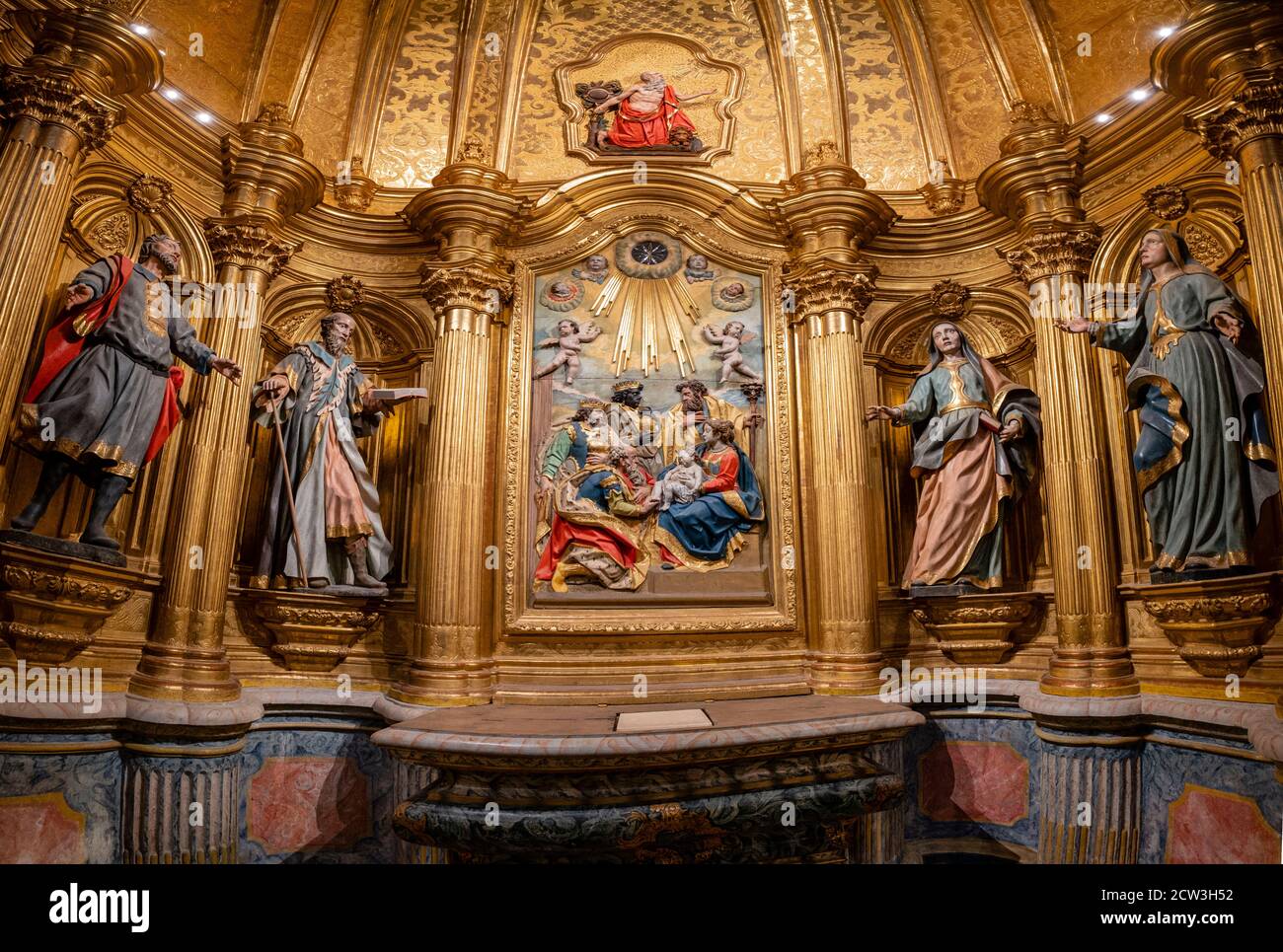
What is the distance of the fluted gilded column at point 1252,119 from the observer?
4.35 meters

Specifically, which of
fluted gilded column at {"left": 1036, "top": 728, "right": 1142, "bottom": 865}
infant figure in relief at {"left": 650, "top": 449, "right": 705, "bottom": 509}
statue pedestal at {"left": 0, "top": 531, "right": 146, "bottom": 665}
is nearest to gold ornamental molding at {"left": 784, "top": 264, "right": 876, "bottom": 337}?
infant figure in relief at {"left": 650, "top": 449, "right": 705, "bottom": 509}

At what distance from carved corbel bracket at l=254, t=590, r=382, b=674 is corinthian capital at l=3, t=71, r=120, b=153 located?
320 centimetres

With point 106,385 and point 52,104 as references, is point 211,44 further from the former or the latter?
point 106,385

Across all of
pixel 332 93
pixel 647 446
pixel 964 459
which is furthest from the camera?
pixel 332 93

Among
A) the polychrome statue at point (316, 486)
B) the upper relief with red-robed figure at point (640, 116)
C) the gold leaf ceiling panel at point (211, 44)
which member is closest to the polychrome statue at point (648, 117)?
the upper relief with red-robed figure at point (640, 116)

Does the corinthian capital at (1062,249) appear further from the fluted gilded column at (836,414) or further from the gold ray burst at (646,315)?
the gold ray burst at (646,315)

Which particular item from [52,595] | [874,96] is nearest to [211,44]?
[52,595]

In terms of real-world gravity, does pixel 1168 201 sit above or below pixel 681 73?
below

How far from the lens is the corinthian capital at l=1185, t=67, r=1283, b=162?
4.47 meters

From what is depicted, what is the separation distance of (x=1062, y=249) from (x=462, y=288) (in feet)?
15.5

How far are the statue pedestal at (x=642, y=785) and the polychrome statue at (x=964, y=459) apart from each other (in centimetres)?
170

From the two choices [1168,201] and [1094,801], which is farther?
[1168,201]

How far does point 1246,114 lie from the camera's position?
4535mm
